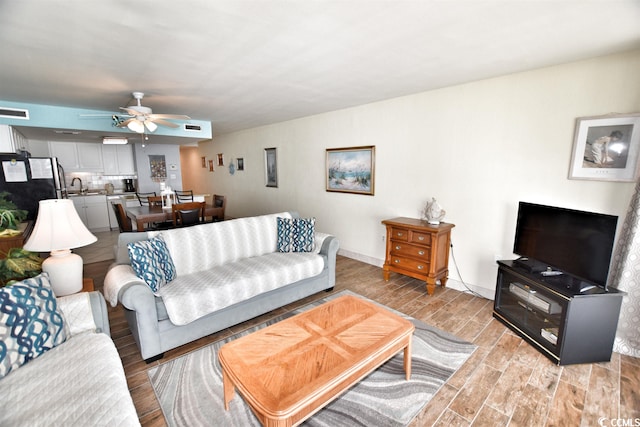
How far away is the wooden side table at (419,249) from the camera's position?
3225 mm

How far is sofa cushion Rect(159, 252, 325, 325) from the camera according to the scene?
7.38ft

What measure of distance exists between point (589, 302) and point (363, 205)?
2.83 metres

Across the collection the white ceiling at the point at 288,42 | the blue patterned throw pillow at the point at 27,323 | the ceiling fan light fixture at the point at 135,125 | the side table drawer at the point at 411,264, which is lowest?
the side table drawer at the point at 411,264

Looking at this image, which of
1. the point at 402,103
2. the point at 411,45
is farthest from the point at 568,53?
the point at 402,103

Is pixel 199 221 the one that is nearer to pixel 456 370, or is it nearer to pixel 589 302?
pixel 456 370

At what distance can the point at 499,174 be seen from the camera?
303 cm

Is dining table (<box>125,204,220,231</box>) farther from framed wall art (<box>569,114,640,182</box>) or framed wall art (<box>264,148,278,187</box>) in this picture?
framed wall art (<box>569,114,640,182</box>)

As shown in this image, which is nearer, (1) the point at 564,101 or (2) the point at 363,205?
(1) the point at 564,101

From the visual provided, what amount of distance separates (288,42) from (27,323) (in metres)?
2.35

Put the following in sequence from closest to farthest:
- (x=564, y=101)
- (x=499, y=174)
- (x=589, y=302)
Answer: (x=589, y=302)
(x=564, y=101)
(x=499, y=174)

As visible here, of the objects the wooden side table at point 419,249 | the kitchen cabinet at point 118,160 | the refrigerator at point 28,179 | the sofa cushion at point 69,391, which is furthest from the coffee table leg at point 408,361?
the kitchen cabinet at point 118,160

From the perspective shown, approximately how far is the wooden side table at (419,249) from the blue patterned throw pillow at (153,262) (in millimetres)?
2457

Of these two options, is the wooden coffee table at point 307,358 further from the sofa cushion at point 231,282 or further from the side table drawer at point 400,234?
the side table drawer at point 400,234

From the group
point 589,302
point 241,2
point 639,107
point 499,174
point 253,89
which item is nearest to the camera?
point 241,2
